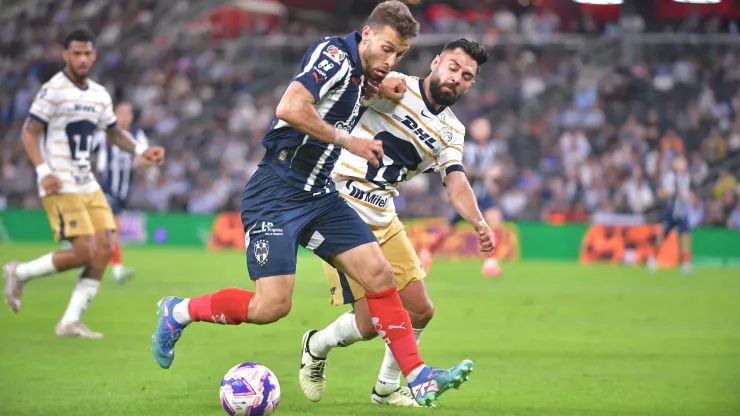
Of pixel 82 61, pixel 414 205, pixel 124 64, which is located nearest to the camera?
pixel 82 61

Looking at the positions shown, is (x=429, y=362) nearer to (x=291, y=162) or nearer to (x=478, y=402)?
(x=478, y=402)

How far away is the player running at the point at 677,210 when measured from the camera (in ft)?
73.0

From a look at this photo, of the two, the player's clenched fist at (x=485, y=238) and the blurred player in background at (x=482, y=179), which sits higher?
the player's clenched fist at (x=485, y=238)

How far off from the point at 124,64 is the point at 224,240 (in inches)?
317

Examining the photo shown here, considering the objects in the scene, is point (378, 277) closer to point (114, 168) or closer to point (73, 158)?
point (73, 158)

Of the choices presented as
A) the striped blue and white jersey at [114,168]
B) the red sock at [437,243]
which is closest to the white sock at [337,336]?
the striped blue and white jersey at [114,168]

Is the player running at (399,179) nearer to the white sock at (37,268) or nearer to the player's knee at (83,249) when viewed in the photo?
the player's knee at (83,249)

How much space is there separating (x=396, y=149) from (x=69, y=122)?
4345mm

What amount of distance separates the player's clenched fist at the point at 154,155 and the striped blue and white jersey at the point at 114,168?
6897 millimetres

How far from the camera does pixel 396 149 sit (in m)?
7.46

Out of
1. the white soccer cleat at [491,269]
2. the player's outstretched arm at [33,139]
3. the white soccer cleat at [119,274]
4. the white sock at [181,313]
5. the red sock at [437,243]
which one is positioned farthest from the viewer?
the red sock at [437,243]

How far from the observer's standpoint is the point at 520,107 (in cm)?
2912

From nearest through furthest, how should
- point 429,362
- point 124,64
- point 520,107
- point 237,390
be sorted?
1. point 237,390
2. point 429,362
3. point 520,107
4. point 124,64

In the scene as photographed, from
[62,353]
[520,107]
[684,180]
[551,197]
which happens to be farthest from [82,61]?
[520,107]
